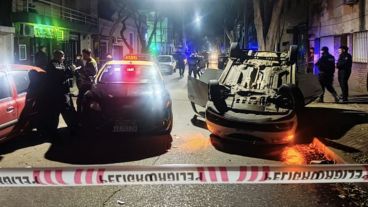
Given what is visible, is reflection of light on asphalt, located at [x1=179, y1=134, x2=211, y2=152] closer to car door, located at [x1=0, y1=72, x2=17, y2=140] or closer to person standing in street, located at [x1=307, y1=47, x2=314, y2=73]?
car door, located at [x1=0, y1=72, x2=17, y2=140]

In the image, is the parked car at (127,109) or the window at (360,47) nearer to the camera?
the parked car at (127,109)

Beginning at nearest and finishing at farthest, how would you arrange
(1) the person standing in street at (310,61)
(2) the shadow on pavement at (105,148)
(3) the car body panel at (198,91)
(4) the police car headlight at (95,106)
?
(2) the shadow on pavement at (105,148), (4) the police car headlight at (95,106), (3) the car body panel at (198,91), (1) the person standing in street at (310,61)

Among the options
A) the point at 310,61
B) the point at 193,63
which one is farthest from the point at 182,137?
the point at 310,61

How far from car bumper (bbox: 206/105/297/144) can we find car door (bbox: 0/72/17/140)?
3.56m

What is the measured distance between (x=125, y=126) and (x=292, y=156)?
9.55 feet

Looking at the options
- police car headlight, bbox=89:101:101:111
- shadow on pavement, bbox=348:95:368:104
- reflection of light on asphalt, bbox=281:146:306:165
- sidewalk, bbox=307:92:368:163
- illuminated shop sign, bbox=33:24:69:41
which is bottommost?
reflection of light on asphalt, bbox=281:146:306:165

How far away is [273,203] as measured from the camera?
495 cm

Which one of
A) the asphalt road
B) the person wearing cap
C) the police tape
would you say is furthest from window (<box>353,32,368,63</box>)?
the police tape

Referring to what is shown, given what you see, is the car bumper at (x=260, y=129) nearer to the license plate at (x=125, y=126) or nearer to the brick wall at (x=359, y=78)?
the license plate at (x=125, y=126)

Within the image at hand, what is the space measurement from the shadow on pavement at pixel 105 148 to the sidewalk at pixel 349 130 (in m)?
2.96

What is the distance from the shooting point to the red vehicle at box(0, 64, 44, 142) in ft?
23.4

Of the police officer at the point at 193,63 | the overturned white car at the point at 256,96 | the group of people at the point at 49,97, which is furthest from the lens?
the police officer at the point at 193,63

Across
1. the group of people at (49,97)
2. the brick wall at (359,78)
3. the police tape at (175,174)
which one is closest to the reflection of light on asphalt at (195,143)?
the group of people at (49,97)

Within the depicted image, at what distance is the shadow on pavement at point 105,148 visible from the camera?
704cm
